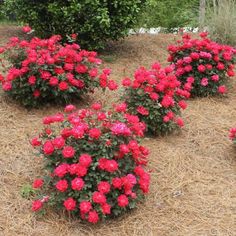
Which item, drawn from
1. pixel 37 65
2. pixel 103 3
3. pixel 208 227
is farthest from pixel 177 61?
pixel 208 227

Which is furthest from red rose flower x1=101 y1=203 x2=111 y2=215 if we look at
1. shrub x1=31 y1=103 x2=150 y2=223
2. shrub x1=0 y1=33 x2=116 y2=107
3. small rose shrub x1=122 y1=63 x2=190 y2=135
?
shrub x1=0 y1=33 x2=116 y2=107

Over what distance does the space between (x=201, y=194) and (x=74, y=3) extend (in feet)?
10.5

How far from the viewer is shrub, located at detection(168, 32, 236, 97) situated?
523 cm

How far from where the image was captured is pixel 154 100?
4.22 meters

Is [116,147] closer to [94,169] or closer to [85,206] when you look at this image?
[94,169]

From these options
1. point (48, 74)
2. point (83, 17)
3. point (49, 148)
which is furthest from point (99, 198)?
point (83, 17)

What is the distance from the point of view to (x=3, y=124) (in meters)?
4.38

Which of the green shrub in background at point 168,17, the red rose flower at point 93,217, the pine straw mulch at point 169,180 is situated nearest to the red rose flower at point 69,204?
the red rose flower at point 93,217

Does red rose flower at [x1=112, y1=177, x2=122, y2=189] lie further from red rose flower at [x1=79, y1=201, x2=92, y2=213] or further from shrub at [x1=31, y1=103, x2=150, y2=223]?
red rose flower at [x1=79, y1=201, x2=92, y2=213]

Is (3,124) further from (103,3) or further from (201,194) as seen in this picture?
(103,3)

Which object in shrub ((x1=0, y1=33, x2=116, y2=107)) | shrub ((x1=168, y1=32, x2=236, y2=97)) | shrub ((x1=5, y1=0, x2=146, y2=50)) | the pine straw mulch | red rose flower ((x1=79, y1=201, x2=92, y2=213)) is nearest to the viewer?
red rose flower ((x1=79, y1=201, x2=92, y2=213))

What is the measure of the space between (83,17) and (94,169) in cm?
334

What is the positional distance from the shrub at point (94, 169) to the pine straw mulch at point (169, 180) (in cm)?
14

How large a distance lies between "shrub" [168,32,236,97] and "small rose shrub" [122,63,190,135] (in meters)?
0.96
